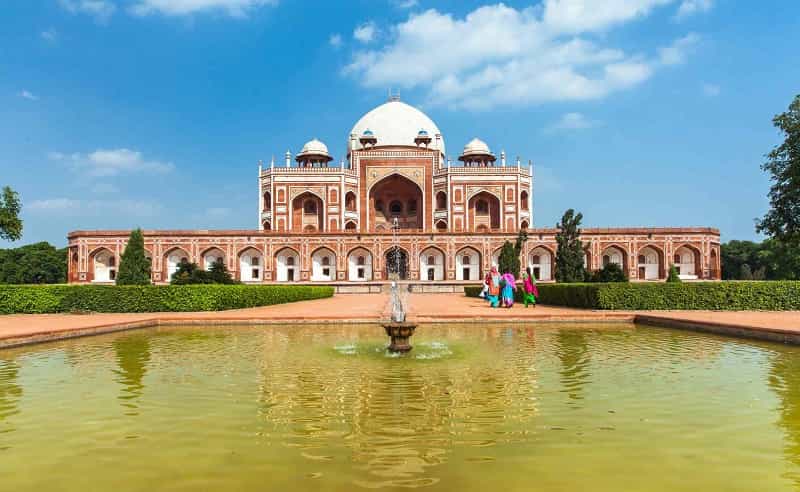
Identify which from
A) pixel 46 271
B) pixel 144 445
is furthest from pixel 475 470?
pixel 46 271

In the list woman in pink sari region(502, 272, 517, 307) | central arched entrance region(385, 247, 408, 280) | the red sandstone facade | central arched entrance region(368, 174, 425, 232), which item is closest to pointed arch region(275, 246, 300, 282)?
the red sandstone facade

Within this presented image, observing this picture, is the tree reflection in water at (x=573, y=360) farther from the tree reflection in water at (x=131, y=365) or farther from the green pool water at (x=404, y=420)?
the tree reflection in water at (x=131, y=365)

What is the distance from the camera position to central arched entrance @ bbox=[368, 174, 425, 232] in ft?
138

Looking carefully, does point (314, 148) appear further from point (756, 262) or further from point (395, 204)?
point (756, 262)

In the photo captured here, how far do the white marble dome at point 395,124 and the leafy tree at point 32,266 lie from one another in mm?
24829

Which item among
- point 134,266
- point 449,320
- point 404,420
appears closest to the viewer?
point 404,420

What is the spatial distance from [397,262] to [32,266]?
28.7 m

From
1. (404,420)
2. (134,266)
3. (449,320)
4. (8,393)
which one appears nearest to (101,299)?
(134,266)

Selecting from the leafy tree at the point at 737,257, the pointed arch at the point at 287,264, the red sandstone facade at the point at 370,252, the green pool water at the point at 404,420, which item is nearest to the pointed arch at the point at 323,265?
the red sandstone facade at the point at 370,252

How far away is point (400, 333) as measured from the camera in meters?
7.14

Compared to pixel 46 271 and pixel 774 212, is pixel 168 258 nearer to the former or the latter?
pixel 46 271

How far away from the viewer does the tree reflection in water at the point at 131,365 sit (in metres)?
4.80

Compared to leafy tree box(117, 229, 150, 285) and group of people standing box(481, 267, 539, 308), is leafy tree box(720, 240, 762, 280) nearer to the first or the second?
group of people standing box(481, 267, 539, 308)

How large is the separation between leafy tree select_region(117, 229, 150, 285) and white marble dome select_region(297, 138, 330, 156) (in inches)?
986
